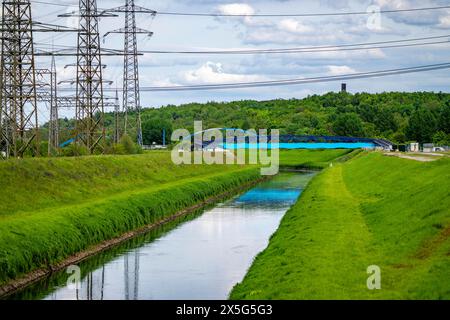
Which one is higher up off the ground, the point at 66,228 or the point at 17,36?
the point at 17,36

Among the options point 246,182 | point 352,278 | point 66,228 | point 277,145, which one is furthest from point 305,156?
point 352,278

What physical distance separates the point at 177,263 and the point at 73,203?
13.7m

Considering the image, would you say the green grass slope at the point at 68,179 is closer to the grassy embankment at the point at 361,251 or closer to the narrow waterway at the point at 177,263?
the narrow waterway at the point at 177,263

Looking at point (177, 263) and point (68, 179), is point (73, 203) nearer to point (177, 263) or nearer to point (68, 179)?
point (68, 179)

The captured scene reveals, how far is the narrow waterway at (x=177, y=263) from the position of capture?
1158 inches

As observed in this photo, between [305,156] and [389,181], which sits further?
[305,156]

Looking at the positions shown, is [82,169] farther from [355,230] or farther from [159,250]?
[355,230]

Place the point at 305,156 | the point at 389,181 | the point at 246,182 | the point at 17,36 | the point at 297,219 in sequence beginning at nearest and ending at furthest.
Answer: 1. the point at 297,219
2. the point at 17,36
3. the point at 389,181
4. the point at 246,182
5. the point at 305,156

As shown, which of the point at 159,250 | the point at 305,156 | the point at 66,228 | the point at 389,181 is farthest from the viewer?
the point at 305,156

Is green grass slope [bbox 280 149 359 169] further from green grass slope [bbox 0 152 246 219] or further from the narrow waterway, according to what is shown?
the narrow waterway

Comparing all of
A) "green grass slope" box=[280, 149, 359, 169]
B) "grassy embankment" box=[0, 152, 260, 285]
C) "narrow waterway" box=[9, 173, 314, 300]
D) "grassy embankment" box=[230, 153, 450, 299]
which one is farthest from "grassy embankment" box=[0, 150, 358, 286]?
"green grass slope" box=[280, 149, 359, 169]

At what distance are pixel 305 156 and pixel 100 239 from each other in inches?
4794

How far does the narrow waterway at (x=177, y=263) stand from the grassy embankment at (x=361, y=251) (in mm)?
1812

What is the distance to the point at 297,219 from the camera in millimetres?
42250
